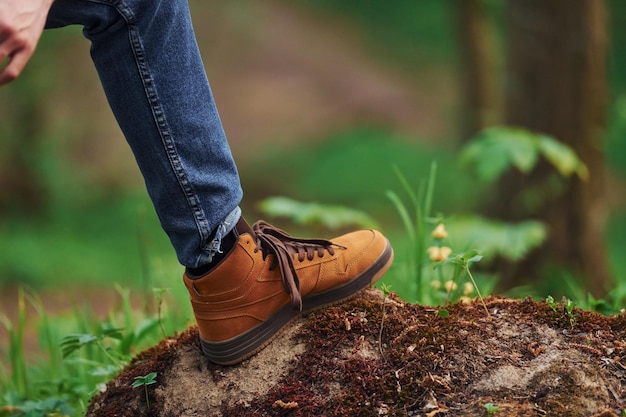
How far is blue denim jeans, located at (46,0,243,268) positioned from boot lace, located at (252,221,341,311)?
0.54 feet

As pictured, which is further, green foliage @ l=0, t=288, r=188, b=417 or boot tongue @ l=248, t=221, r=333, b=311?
green foliage @ l=0, t=288, r=188, b=417

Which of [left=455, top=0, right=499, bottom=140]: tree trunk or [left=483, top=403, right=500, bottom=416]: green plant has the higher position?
[left=483, top=403, right=500, bottom=416]: green plant

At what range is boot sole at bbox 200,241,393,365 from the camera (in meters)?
1.62

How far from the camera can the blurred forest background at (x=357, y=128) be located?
3840 millimetres

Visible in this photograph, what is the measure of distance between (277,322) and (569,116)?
A: 2695 millimetres

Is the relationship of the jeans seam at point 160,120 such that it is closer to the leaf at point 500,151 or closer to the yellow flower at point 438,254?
the yellow flower at point 438,254

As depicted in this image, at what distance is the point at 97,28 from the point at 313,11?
13720 mm

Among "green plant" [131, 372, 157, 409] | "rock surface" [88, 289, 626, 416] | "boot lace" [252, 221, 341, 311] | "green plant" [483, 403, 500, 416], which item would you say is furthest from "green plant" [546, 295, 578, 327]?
"green plant" [131, 372, 157, 409]

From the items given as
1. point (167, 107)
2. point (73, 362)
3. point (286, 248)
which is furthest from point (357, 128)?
point (167, 107)

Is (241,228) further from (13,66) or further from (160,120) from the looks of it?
(13,66)

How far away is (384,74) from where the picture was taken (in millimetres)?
13289

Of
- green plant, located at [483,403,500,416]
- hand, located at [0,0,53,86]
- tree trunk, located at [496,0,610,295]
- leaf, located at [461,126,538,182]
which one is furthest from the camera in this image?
tree trunk, located at [496,0,610,295]

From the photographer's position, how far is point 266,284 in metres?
1.64

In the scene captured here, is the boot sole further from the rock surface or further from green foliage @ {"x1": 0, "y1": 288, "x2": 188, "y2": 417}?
green foliage @ {"x1": 0, "y1": 288, "x2": 188, "y2": 417}
